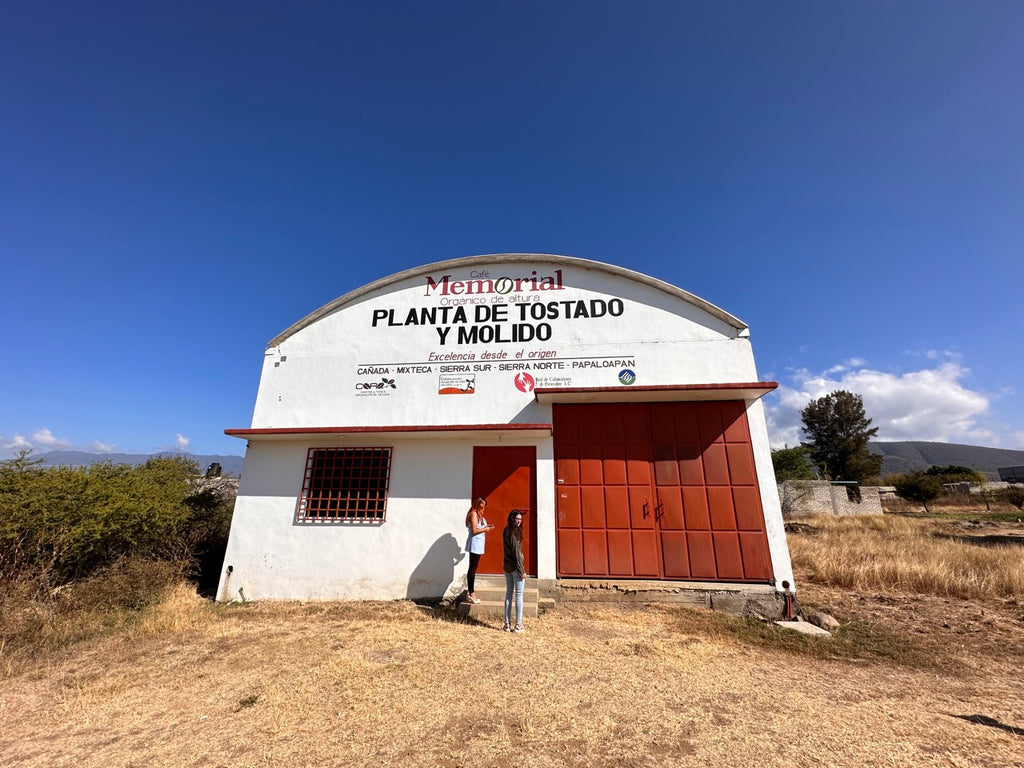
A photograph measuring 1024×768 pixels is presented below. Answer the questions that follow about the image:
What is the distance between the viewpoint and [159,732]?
11.5ft

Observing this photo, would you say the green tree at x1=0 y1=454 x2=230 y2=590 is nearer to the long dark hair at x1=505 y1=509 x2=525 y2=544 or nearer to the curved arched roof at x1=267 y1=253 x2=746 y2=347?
the curved arched roof at x1=267 y1=253 x2=746 y2=347

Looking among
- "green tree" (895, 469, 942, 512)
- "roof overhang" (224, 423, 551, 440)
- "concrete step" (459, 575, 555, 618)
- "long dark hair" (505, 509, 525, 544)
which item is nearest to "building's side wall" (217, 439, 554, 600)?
"roof overhang" (224, 423, 551, 440)

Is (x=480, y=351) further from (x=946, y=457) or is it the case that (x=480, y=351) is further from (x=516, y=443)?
(x=946, y=457)

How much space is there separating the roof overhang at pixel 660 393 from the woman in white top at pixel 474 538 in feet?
8.43

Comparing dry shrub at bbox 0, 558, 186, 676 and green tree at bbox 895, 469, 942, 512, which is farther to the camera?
green tree at bbox 895, 469, 942, 512

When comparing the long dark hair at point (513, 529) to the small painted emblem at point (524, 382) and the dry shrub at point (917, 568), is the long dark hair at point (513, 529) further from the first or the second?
the dry shrub at point (917, 568)

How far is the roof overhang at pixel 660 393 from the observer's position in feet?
25.2

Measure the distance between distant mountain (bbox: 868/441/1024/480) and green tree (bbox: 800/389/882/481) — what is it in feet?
285

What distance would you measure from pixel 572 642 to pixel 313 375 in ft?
25.3

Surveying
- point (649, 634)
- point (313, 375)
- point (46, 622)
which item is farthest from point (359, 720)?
point (313, 375)

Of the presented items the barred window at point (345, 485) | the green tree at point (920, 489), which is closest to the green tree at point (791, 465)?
the green tree at point (920, 489)

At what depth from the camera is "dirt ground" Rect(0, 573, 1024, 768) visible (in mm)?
3164

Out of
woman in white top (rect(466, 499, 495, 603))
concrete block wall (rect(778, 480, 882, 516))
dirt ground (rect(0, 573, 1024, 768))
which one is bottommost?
dirt ground (rect(0, 573, 1024, 768))

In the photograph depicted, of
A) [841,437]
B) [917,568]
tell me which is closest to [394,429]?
[917,568]
